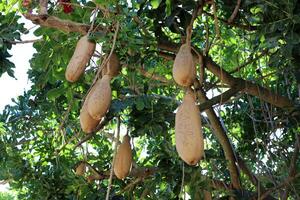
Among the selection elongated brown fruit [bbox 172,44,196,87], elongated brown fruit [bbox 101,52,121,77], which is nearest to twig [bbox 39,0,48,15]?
elongated brown fruit [bbox 101,52,121,77]

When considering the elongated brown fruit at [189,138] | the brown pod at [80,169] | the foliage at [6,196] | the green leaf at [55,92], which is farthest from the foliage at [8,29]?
the foliage at [6,196]

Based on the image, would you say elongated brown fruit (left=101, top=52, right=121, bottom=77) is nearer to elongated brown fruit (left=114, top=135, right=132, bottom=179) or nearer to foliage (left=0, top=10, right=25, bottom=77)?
elongated brown fruit (left=114, top=135, right=132, bottom=179)

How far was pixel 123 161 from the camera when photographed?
65.6 inches

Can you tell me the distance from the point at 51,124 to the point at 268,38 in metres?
1.76

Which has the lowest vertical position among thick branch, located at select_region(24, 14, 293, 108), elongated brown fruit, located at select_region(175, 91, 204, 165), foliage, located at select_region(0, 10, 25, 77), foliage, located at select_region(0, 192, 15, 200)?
elongated brown fruit, located at select_region(175, 91, 204, 165)

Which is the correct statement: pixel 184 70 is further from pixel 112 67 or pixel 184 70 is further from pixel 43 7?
pixel 43 7

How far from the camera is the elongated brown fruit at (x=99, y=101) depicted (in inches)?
52.5

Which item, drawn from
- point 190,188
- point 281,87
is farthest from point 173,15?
point 281,87

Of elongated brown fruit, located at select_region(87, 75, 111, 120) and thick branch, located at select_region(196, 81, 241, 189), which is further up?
thick branch, located at select_region(196, 81, 241, 189)

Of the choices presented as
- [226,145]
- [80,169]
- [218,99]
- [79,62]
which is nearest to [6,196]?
[80,169]

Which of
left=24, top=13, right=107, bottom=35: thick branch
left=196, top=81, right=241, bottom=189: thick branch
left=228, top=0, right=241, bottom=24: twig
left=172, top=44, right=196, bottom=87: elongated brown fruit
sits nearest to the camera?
left=172, top=44, right=196, bottom=87: elongated brown fruit

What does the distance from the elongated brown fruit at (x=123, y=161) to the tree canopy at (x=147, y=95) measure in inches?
2.8

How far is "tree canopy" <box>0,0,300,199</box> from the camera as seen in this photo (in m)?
1.72

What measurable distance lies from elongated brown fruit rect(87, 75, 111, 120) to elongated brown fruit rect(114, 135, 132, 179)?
0.33 m
